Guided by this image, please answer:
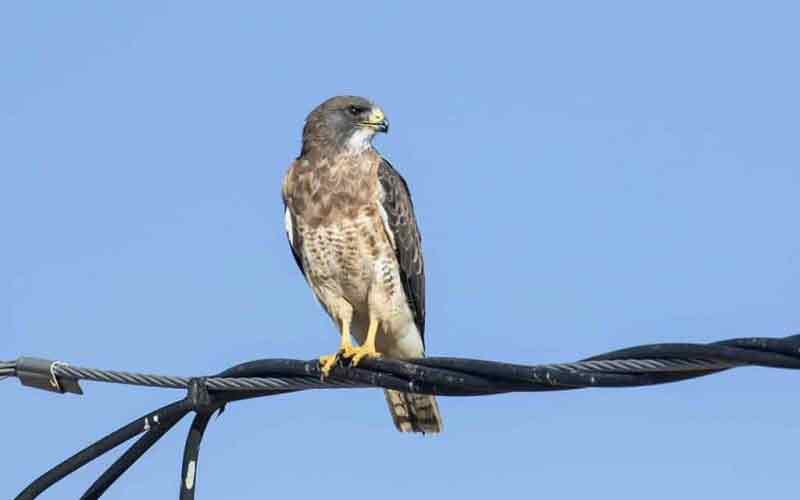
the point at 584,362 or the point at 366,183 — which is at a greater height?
the point at 366,183

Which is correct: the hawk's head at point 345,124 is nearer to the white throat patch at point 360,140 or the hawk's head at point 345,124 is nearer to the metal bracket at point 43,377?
the white throat patch at point 360,140

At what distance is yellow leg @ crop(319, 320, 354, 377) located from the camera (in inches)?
250

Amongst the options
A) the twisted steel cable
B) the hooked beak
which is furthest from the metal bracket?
the hooked beak

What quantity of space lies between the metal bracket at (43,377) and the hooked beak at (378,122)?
397 centimetres

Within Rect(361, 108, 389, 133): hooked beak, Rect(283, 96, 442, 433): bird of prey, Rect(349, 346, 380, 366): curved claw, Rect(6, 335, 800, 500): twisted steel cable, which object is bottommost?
Rect(6, 335, 800, 500): twisted steel cable

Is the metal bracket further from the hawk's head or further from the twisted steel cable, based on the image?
the hawk's head

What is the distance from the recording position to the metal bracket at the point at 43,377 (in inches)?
250

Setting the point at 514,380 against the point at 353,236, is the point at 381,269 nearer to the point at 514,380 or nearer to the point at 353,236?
the point at 353,236

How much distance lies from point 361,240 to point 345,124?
3.18 feet

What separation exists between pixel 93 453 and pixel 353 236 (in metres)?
3.53

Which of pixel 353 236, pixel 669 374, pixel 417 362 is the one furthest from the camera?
pixel 353 236

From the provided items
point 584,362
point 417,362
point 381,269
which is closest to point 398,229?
point 381,269

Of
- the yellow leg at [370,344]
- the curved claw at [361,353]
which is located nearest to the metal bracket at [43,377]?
the curved claw at [361,353]

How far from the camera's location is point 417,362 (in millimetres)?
5938
